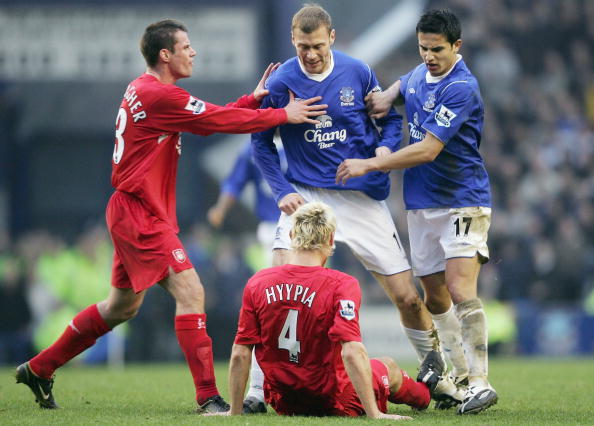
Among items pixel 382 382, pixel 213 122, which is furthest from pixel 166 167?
pixel 382 382

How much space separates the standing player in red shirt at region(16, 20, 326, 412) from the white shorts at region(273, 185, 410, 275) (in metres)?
0.58

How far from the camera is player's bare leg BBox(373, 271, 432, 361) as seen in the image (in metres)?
6.55

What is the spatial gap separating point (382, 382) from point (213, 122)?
6.40 feet

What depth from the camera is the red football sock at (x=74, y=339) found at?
6.62 meters

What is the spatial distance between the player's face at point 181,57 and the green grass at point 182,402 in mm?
2167

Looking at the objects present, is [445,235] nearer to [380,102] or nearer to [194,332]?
[380,102]

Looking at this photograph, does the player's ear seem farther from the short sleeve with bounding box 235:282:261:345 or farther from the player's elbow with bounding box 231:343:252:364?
the player's elbow with bounding box 231:343:252:364

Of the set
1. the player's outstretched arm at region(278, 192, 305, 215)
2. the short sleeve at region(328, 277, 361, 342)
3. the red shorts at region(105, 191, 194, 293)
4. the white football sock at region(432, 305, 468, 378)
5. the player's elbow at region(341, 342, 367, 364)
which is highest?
the player's outstretched arm at region(278, 192, 305, 215)

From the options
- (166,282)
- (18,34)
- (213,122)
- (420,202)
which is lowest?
(166,282)

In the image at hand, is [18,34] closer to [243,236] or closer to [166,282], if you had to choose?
[243,236]

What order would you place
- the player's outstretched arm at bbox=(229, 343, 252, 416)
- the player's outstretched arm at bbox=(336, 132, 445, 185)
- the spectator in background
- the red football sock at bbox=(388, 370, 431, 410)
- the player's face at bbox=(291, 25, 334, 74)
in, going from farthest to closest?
1. the spectator in background
2. the player's face at bbox=(291, 25, 334, 74)
3. the player's outstretched arm at bbox=(336, 132, 445, 185)
4. the red football sock at bbox=(388, 370, 431, 410)
5. the player's outstretched arm at bbox=(229, 343, 252, 416)

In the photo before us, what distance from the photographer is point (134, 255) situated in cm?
627

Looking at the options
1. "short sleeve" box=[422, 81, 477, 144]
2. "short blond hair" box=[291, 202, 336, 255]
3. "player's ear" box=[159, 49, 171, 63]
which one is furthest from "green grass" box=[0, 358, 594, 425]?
"player's ear" box=[159, 49, 171, 63]

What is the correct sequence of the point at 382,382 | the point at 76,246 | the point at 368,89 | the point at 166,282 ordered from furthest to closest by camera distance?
the point at 76,246 < the point at 368,89 < the point at 166,282 < the point at 382,382
